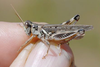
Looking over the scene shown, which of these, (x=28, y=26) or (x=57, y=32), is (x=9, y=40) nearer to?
(x=28, y=26)

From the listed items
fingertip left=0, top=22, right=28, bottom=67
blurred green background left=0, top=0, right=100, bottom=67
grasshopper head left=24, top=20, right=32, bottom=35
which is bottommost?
fingertip left=0, top=22, right=28, bottom=67

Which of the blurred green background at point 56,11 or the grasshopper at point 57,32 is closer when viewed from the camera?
the grasshopper at point 57,32

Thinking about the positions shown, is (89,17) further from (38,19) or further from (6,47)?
(6,47)

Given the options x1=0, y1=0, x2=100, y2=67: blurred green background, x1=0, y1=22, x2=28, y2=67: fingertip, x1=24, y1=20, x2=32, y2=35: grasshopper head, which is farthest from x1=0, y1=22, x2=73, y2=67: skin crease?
x1=0, y1=0, x2=100, y2=67: blurred green background

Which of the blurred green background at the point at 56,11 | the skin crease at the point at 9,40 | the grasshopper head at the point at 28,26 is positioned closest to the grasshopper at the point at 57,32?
the grasshopper head at the point at 28,26

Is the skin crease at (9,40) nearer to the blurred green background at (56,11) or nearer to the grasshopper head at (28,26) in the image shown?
the grasshopper head at (28,26)

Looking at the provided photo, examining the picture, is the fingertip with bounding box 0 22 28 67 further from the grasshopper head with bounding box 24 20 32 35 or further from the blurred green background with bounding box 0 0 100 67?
the blurred green background with bounding box 0 0 100 67

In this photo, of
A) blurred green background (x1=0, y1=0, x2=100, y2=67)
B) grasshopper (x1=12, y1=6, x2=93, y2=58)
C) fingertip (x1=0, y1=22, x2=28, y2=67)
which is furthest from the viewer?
blurred green background (x1=0, y1=0, x2=100, y2=67)

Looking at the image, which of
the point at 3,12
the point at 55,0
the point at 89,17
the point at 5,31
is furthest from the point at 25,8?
the point at 5,31

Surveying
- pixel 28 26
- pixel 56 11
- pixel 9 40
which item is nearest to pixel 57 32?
pixel 28 26

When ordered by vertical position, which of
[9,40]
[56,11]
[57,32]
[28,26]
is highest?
[56,11]
